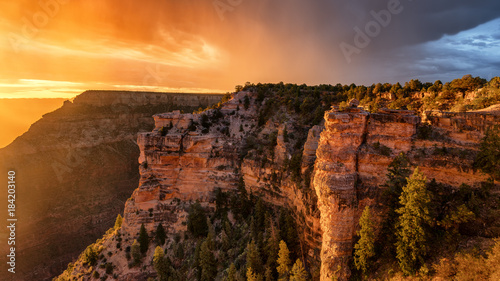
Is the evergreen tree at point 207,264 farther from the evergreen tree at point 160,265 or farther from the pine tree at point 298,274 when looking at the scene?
the pine tree at point 298,274

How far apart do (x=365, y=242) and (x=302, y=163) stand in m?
15.1

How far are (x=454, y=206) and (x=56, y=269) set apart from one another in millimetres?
75929

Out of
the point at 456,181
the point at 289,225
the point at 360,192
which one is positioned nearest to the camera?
the point at 456,181

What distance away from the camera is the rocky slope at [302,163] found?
2069 centimetres

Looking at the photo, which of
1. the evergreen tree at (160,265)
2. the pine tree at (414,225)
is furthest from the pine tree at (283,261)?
the evergreen tree at (160,265)

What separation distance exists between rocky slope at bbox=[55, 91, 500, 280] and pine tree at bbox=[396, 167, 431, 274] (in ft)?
10.3

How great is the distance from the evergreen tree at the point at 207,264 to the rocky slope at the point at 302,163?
9.91 meters

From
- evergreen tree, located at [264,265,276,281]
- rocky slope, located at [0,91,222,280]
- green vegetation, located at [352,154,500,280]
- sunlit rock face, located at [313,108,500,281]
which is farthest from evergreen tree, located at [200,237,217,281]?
rocky slope, located at [0,91,222,280]

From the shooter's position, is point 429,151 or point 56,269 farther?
point 56,269

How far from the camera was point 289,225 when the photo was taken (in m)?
30.6

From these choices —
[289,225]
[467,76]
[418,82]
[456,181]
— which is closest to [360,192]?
[456,181]

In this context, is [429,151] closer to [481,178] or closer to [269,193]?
[481,178]

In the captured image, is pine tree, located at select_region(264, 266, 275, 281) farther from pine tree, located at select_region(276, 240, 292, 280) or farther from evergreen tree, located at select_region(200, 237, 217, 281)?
evergreen tree, located at select_region(200, 237, 217, 281)

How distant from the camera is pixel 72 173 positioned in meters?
76.3
